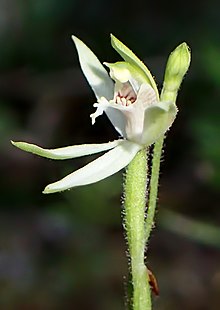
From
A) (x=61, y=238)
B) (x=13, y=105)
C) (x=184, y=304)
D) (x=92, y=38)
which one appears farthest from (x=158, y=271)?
(x=92, y=38)

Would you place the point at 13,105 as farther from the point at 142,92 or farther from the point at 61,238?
the point at 142,92

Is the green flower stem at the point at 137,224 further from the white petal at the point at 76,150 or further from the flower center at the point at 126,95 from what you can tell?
the flower center at the point at 126,95

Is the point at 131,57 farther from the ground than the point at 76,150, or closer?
farther from the ground

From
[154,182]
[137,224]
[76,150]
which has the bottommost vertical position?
[137,224]

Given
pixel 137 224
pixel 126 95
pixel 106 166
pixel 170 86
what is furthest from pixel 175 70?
pixel 137 224

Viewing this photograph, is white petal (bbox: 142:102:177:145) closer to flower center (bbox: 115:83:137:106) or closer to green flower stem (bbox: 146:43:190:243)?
green flower stem (bbox: 146:43:190:243)

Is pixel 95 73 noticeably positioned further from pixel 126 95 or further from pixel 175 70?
pixel 175 70
